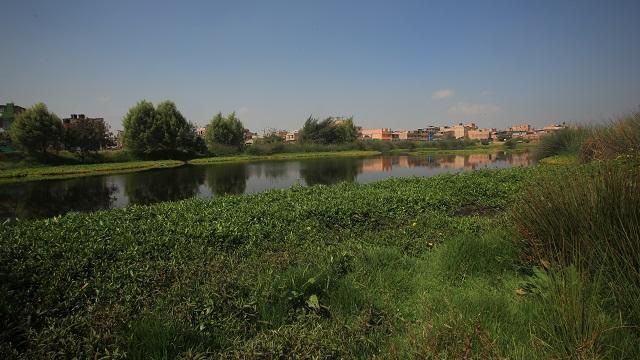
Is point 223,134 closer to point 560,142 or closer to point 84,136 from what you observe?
point 84,136

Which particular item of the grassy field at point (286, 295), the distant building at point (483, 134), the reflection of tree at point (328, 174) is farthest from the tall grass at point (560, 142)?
the distant building at point (483, 134)

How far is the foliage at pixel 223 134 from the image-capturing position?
63.0m

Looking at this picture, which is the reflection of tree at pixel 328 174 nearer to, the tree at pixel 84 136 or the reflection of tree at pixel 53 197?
the reflection of tree at pixel 53 197

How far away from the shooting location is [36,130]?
Result: 1590 inches

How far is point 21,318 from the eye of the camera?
3.48 m

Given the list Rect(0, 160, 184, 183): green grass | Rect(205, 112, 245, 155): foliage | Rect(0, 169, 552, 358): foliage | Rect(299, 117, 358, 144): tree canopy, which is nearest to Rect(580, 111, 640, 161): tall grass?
Rect(0, 169, 552, 358): foliage

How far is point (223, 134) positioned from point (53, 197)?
43.5 m

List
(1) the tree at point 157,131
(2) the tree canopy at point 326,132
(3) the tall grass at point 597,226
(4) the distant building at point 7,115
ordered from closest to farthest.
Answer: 1. (3) the tall grass at point 597,226
2. (1) the tree at point 157,131
3. (4) the distant building at point 7,115
4. (2) the tree canopy at point 326,132

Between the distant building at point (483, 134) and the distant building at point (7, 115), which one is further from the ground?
the distant building at point (7, 115)

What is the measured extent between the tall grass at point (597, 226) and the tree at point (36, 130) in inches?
1919

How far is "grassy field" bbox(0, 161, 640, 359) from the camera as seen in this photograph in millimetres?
2998

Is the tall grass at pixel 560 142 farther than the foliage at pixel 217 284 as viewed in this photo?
Yes

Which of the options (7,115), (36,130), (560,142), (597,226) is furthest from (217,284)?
(7,115)

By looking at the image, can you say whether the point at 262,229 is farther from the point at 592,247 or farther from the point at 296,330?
the point at 592,247
